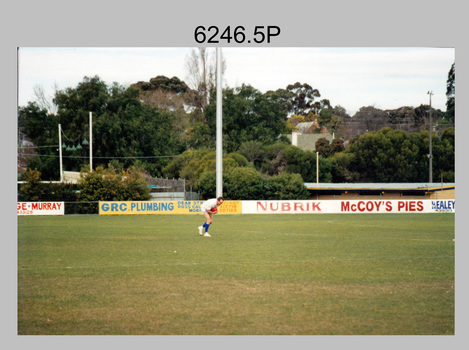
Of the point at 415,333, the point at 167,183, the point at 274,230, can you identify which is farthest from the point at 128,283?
the point at 167,183

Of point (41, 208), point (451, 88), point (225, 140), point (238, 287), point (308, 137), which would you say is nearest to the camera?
point (238, 287)

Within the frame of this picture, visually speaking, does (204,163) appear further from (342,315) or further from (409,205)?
(342,315)

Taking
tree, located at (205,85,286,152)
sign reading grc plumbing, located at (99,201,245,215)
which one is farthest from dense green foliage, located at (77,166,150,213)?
tree, located at (205,85,286,152)

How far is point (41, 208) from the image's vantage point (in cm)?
4356

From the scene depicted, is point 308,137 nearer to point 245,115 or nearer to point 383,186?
point 245,115

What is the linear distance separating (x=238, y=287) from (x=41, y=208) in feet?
115

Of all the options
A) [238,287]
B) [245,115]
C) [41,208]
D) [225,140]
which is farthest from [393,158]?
[238,287]

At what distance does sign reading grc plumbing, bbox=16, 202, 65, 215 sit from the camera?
43062mm

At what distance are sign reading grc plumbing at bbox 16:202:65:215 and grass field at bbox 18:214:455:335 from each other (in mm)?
23894

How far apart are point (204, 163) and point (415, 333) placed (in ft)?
157

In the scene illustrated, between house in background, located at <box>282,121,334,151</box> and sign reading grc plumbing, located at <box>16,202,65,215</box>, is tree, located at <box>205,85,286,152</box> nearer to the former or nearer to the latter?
house in background, located at <box>282,121,334,151</box>

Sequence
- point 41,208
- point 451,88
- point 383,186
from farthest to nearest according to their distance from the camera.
→ point 383,186
point 41,208
point 451,88

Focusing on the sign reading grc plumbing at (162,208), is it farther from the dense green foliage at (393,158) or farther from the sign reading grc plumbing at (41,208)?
the dense green foliage at (393,158)

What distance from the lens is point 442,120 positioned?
192ft
